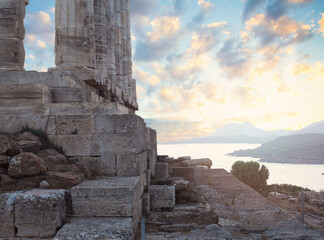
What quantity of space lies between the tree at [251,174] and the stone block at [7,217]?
21.6 m

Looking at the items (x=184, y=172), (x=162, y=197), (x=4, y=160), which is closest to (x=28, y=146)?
(x=4, y=160)

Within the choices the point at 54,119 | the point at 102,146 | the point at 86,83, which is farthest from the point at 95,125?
the point at 86,83

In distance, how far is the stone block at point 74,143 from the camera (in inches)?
223

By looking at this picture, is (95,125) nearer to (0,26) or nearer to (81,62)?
(81,62)

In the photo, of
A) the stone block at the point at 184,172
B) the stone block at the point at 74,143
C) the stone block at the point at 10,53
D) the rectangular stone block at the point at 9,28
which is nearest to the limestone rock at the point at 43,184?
the stone block at the point at 74,143

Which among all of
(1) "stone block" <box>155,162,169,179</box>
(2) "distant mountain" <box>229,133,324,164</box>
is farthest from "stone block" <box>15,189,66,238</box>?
(2) "distant mountain" <box>229,133,324,164</box>

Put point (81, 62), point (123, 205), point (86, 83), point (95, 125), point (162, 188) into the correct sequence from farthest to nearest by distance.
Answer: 1. point (81, 62)
2. point (86, 83)
3. point (162, 188)
4. point (95, 125)
5. point (123, 205)

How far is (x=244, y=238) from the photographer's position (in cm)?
529

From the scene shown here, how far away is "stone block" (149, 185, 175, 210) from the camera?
19.8 feet

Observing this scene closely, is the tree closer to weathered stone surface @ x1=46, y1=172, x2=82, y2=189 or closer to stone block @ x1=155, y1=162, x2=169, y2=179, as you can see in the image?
stone block @ x1=155, y1=162, x2=169, y2=179

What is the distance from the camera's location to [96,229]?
3.83 m

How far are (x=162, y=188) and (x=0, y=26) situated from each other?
7504 millimetres

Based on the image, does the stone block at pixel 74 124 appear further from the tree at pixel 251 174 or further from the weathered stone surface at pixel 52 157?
the tree at pixel 251 174

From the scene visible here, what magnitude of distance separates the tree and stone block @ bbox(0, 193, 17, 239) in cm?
2162
